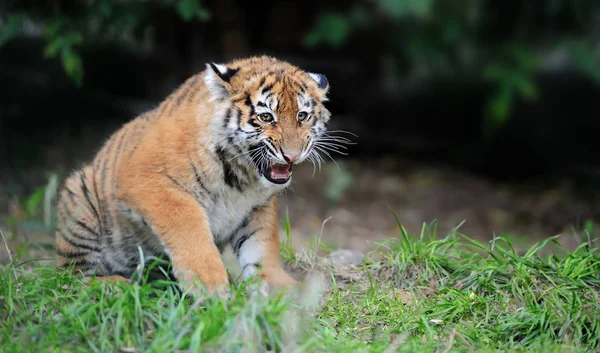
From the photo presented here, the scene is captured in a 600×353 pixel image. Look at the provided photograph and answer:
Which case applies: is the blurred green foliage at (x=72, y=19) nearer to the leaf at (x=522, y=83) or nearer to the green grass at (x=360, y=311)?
the green grass at (x=360, y=311)

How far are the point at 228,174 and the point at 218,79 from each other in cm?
54

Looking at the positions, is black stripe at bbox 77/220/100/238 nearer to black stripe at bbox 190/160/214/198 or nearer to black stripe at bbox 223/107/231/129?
black stripe at bbox 190/160/214/198

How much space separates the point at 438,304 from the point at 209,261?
1255 millimetres

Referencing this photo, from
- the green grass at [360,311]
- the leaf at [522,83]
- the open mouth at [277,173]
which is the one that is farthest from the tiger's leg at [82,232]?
the leaf at [522,83]

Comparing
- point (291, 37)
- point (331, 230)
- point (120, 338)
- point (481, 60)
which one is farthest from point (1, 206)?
point (481, 60)

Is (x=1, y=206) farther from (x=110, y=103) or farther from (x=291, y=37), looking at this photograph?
(x=291, y=37)

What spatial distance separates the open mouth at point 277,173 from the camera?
3.85m

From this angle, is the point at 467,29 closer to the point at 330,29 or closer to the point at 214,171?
the point at 330,29

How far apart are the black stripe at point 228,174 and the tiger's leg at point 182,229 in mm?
233

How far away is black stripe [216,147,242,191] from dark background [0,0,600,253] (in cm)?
226

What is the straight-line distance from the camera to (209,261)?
360 cm

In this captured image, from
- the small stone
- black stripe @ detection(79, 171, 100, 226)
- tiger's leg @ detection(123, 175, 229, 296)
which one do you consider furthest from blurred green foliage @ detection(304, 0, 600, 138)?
tiger's leg @ detection(123, 175, 229, 296)

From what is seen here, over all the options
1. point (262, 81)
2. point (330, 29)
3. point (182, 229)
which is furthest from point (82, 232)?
point (330, 29)

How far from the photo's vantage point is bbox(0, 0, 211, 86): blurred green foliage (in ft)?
19.9
